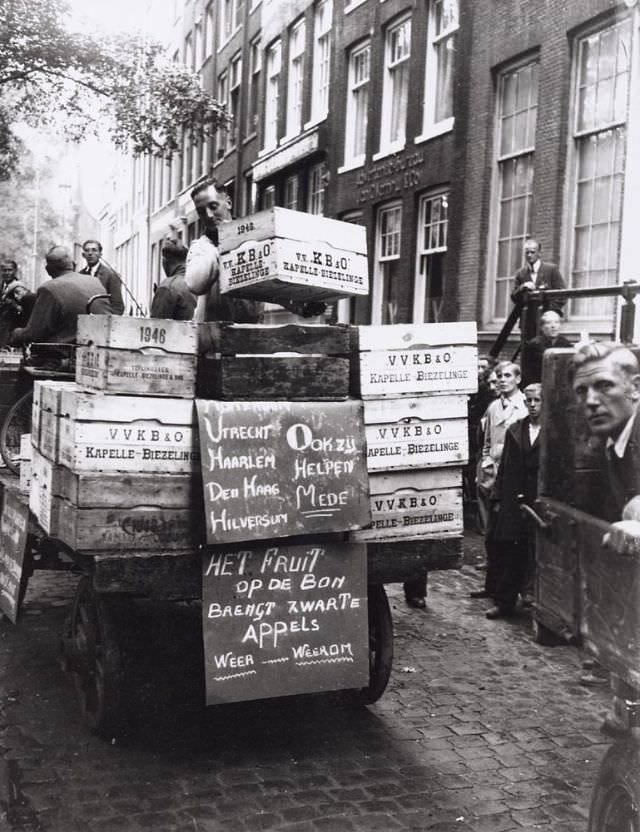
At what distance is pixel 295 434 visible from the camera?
13.5 feet

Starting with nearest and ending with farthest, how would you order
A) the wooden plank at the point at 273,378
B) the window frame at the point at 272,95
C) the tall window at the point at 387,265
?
1. the wooden plank at the point at 273,378
2. the tall window at the point at 387,265
3. the window frame at the point at 272,95

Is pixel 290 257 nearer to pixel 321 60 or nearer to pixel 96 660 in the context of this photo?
pixel 96 660

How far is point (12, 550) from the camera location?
514cm

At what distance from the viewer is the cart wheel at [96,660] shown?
418cm

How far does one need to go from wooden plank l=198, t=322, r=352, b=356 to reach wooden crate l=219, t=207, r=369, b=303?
333 mm

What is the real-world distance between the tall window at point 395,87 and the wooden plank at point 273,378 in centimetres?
1417

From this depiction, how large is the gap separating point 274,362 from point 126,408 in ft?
2.08

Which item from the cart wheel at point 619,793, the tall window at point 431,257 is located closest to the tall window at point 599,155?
the tall window at point 431,257

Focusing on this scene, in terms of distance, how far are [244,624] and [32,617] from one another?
8.61ft

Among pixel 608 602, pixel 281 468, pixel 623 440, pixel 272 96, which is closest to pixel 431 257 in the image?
pixel 272 96

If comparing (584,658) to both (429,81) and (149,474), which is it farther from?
(429,81)

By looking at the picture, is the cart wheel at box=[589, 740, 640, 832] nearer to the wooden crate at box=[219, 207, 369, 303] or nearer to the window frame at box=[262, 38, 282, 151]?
the wooden crate at box=[219, 207, 369, 303]

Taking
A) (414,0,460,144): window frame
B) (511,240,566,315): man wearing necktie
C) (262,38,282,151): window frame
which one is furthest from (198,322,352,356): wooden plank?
(262,38,282,151): window frame

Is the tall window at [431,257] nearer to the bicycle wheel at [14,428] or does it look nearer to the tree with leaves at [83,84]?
the tree with leaves at [83,84]
